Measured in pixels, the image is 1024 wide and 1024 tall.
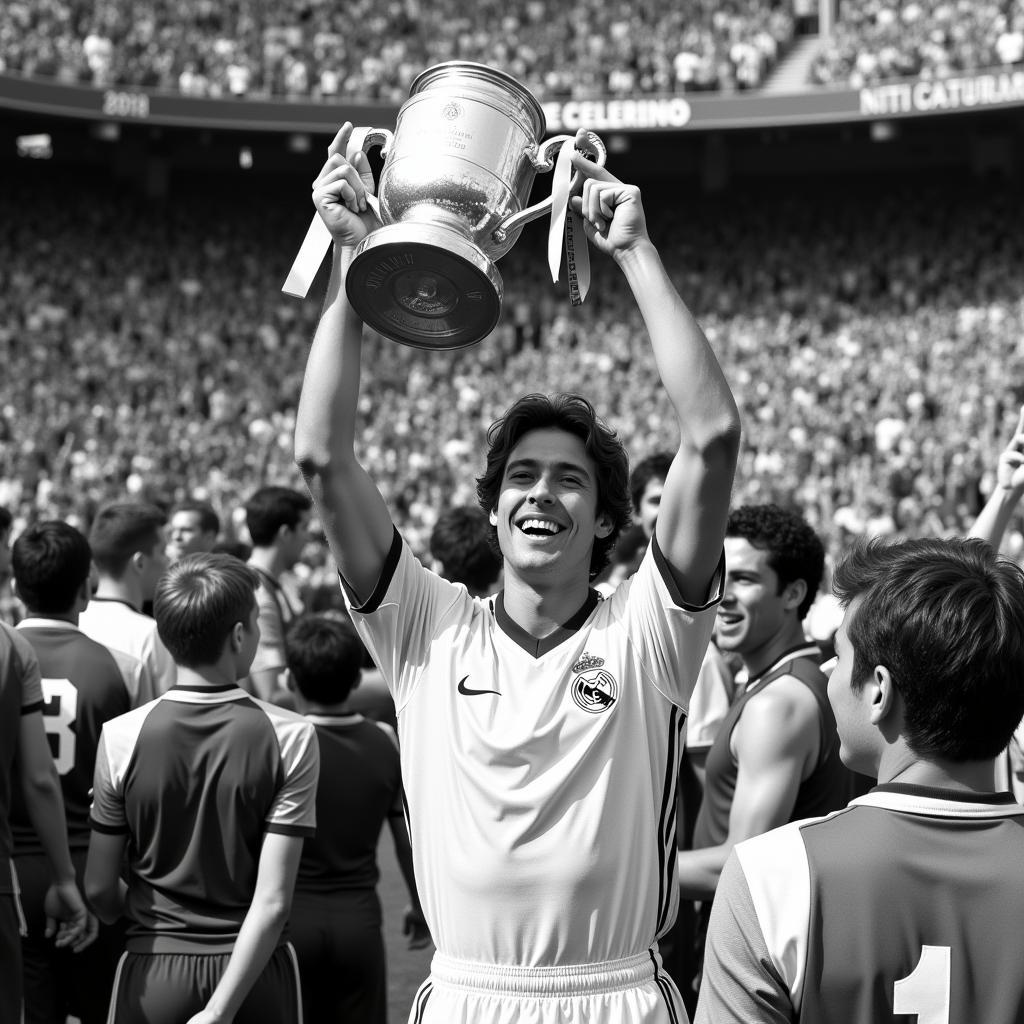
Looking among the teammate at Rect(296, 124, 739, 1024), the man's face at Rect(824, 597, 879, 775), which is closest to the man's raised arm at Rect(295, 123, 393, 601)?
the teammate at Rect(296, 124, 739, 1024)

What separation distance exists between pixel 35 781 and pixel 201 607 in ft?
2.58

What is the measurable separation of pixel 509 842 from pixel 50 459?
20.2 meters

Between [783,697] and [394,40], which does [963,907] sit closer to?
[783,697]

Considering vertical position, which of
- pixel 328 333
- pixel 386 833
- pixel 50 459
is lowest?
pixel 386 833

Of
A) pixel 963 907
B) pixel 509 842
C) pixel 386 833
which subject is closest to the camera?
pixel 963 907

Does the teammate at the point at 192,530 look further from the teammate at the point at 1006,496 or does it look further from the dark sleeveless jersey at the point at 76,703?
the teammate at the point at 1006,496

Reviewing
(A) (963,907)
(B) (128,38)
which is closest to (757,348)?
(B) (128,38)

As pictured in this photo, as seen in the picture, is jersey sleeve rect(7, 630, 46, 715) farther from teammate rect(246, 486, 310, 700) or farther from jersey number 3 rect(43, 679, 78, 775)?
teammate rect(246, 486, 310, 700)

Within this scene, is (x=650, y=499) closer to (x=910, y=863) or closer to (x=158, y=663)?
(x=158, y=663)

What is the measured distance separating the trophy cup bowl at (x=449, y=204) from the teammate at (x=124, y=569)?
9.39ft

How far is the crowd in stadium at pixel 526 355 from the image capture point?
2058cm

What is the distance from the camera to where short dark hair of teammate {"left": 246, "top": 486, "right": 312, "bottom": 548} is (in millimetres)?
6578

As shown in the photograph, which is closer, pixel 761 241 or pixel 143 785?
pixel 143 785

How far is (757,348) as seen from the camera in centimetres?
2527
